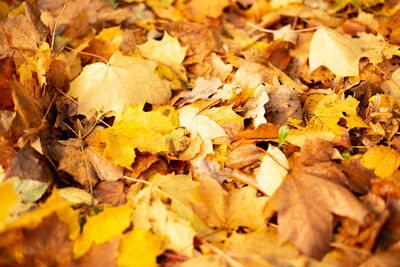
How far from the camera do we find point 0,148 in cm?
125

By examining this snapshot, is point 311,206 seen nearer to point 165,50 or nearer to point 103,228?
point 103,228

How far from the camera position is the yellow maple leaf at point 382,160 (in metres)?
1.22

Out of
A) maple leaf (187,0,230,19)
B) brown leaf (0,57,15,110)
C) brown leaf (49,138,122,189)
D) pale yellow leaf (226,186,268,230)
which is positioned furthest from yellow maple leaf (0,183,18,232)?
maple leaf (187,0,230,19)

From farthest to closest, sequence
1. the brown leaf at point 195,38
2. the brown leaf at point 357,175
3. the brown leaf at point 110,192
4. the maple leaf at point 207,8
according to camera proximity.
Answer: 1. the maple leaf at point 207,8
2. the brown leaf at point 195,38
3. the brown leaf at point 110,192
4. the brown leaf at point 357,175

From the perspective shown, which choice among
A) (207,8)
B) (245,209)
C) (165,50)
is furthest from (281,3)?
(245,209)

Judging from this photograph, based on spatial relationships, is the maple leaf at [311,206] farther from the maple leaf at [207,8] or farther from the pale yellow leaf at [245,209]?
the maple leaf at [207,8]

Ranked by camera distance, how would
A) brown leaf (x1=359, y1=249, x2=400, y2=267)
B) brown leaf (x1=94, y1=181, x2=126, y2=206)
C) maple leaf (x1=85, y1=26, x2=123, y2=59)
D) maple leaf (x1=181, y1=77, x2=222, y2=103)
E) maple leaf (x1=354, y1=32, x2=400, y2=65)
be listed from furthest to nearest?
maple leaf (x1=85, y1=26, x2=123, y2=59) < maple leaf (x1=354, y1=32, x2=400, y2=65) < maple leaf (x1=181, y1=77, x2=222, y2=103) < brown leaf (x1=94, y1=181, x2=126, y2=206) < brown leaf (x1=359, y1=249, x2=400, y2=267)

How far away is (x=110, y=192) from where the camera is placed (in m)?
1.33

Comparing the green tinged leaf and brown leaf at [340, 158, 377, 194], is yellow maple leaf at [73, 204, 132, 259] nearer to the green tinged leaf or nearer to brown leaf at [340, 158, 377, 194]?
the green tinged leaf

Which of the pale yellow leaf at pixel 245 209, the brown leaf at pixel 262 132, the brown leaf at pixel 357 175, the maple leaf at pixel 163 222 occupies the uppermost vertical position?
the brown leaf at pixel 262 132

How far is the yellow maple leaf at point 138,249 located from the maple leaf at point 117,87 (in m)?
0.68

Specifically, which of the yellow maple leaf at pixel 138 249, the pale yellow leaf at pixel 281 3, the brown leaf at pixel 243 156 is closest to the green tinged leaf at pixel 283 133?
the brown leaf at pixel 243 156

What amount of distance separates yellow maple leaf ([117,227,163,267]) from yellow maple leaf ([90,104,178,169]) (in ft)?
1.21

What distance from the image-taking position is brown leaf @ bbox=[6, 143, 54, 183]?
119 centimetres
